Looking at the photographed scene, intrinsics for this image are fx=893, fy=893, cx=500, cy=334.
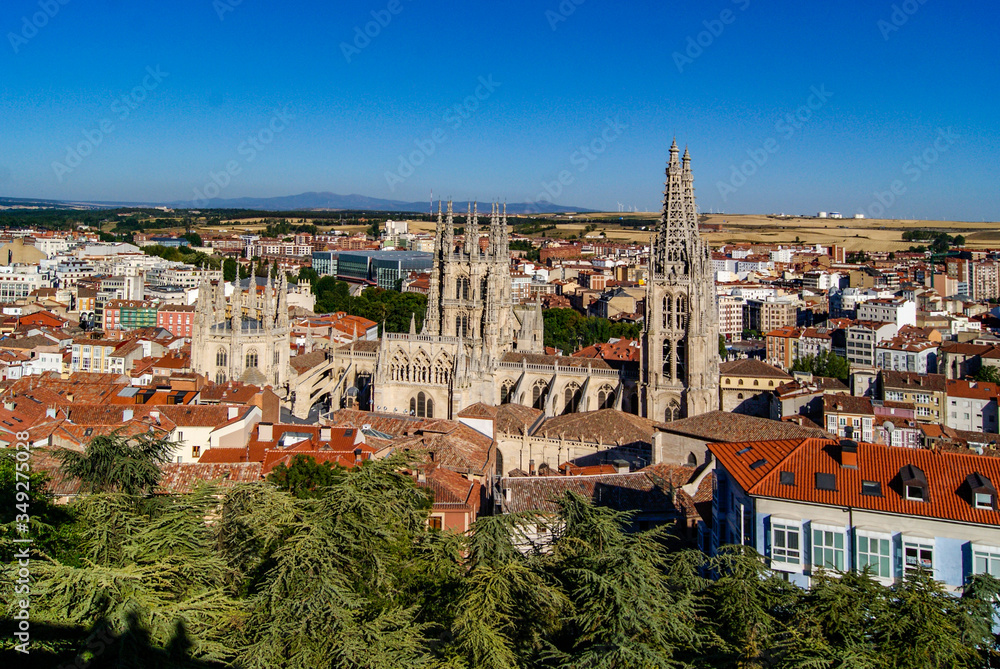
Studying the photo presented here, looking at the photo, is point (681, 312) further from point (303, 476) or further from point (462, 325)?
point (303, 476)

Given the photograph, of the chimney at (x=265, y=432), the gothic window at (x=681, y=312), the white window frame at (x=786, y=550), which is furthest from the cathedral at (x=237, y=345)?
the white window frame at (x=786, y=550)

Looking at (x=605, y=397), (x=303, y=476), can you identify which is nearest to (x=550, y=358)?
(x=605, y=397)

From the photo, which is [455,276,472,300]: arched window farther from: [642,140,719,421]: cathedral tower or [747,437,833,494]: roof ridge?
[747,437,833,494]: roof ridge

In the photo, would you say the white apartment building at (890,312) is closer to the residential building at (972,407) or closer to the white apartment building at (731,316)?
the white apartment building at (731,316)

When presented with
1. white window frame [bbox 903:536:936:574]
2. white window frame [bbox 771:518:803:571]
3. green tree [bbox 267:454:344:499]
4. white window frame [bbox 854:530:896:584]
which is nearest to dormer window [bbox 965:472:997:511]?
white window frame [bbox 903:536:936:574]

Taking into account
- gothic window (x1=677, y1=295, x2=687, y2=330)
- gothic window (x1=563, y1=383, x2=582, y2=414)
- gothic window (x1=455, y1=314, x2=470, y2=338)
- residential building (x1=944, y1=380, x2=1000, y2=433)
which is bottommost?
residential building (x1=944, y1=380, x2=1000, y2=433)

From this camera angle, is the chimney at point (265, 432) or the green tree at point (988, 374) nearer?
the chimney at point (265, 432)

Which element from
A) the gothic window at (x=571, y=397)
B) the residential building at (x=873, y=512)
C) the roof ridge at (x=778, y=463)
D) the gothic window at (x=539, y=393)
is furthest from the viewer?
the gothic window at (x=539, y=393)

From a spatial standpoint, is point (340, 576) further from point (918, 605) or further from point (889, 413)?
point (889, 413)
